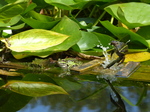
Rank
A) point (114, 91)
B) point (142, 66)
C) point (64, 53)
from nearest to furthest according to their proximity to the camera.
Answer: point (114, 91)
point (142, 66)
point (64, 53)

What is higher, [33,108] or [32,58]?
[33,108]

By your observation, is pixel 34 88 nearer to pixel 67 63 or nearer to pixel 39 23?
pixel 67 63

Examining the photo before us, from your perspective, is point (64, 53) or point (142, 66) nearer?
point (142, 66)

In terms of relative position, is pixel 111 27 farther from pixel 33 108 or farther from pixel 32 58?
pixel 33 108

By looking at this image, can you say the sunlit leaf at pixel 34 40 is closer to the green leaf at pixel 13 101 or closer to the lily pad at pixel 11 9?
the lily pad at pixel 11 9

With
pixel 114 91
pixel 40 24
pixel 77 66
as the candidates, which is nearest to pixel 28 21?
pixel 40 24

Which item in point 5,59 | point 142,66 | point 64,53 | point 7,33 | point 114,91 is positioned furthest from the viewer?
point 7,33

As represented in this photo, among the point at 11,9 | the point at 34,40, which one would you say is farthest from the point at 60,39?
the point at 11,9
